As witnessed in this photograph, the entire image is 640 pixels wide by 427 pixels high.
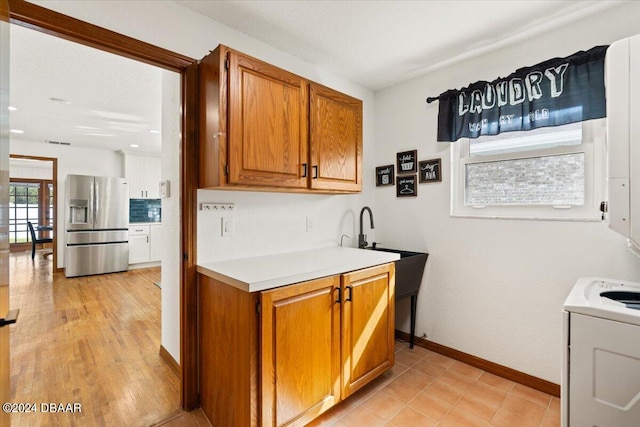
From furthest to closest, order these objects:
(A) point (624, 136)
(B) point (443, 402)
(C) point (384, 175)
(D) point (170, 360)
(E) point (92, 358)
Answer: (C) point (384, 175), (E) point (92, 358), (D) point (170, 360), (B) point (443, 402), (A) point (624, 136)

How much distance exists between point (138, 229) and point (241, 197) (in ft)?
16.7

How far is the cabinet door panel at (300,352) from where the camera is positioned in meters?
1.44

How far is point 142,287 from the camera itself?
4703 millimetres

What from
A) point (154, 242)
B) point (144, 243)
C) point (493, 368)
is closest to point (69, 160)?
point (144, 243)

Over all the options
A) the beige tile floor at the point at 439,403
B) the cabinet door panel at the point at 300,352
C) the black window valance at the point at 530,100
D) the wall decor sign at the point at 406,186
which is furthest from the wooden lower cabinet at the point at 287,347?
the black window valance at the point at 530,100

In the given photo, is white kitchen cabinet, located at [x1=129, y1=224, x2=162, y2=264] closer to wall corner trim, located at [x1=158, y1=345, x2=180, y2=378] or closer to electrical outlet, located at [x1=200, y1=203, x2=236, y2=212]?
wall corner trim, located at [x1=158, y1=345, x2=180, y2=378]

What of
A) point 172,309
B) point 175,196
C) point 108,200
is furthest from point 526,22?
point 108,200

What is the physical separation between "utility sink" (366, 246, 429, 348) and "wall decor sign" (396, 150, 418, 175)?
0.75 m

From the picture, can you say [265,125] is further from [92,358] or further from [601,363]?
[92,358]

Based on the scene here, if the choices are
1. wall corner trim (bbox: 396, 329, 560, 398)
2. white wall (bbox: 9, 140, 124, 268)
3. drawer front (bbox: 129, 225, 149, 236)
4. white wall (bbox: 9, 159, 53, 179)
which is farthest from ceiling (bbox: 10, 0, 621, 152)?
white wall (bbox: 9, 159, 53, 179)

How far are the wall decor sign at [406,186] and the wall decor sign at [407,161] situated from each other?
0.06 metres

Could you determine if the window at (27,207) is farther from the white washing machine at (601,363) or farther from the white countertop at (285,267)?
the white washing machine at (601,363)

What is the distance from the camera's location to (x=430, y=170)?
2609mm

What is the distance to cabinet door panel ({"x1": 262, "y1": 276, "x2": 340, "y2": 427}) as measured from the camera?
144 cm
